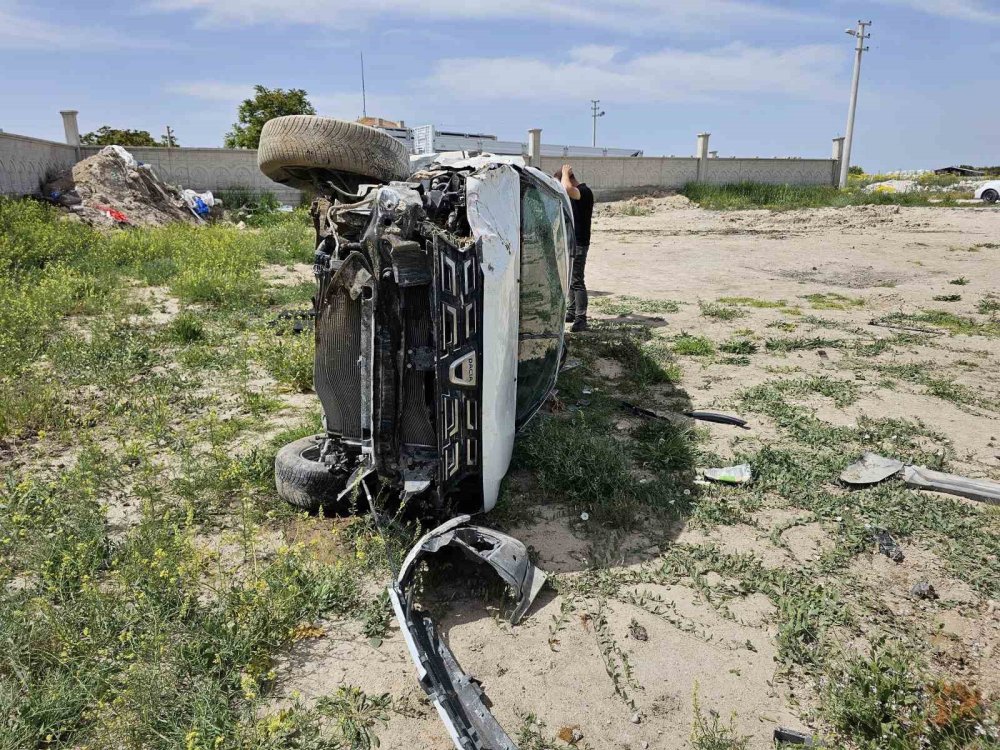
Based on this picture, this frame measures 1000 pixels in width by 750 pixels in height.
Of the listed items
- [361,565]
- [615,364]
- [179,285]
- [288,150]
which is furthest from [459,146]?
[361,565]

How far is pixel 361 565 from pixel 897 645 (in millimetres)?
2466

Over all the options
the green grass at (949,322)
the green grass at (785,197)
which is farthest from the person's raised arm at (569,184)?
the green grass at (785,197)

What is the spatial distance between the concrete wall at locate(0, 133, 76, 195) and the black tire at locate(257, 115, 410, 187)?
15.0m

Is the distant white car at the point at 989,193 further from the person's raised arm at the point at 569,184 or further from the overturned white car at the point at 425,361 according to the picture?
the overturned white car at the point at 425,361

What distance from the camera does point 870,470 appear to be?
428 centimetres

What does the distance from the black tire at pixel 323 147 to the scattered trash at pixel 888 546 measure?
373 cm

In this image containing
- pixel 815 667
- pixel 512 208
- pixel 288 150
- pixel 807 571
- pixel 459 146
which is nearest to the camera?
pixel 815 667

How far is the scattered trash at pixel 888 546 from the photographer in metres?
3.41

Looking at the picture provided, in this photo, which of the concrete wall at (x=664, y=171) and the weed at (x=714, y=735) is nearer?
the weed at (x=714, y=735)

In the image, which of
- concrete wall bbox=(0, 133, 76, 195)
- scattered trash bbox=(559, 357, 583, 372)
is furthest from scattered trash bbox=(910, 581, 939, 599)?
concrete wall bbox=(0, 133, 76, 195)

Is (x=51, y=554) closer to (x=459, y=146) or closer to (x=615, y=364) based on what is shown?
(x=615, y=364)

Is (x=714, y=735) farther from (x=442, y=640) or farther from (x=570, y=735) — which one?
(x=442, y=640)

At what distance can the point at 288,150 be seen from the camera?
4098 mm

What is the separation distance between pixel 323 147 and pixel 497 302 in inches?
64.2
